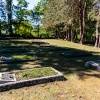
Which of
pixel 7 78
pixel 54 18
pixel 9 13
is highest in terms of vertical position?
pixel 9 13

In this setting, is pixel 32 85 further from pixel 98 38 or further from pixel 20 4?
pixel 20 4

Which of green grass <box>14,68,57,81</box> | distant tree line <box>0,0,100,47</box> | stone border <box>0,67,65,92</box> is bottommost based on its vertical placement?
stone border <box>0,67,65,92</box>

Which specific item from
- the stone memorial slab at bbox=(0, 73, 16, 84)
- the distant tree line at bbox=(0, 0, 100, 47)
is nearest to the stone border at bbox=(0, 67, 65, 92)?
the stone memorial slab at bbox=(0, 73, 16, 84)

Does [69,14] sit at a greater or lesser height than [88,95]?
greater

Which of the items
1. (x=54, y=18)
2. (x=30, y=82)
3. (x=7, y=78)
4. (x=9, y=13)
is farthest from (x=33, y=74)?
(x=9, y=13)

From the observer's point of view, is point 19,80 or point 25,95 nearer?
point 25,95

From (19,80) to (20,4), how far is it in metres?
34.2

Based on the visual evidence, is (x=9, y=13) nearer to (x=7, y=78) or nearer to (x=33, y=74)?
(x=33, y=74)

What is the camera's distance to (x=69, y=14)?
2016 centimetres

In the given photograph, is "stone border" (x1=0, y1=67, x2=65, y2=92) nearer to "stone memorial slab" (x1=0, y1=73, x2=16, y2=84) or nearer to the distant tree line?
"stone memorial slab" (x1=0, y1=73, x2=16, y2=84)

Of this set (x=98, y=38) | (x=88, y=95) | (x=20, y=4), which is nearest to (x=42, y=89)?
(x=88, y=95)

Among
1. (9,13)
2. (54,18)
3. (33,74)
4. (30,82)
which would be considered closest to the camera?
(30,82)

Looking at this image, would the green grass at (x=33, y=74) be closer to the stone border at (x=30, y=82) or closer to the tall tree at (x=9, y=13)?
the stone border at (x=30, y=82)

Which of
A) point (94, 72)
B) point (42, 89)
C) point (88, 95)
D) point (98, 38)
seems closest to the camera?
point (88, 95)
